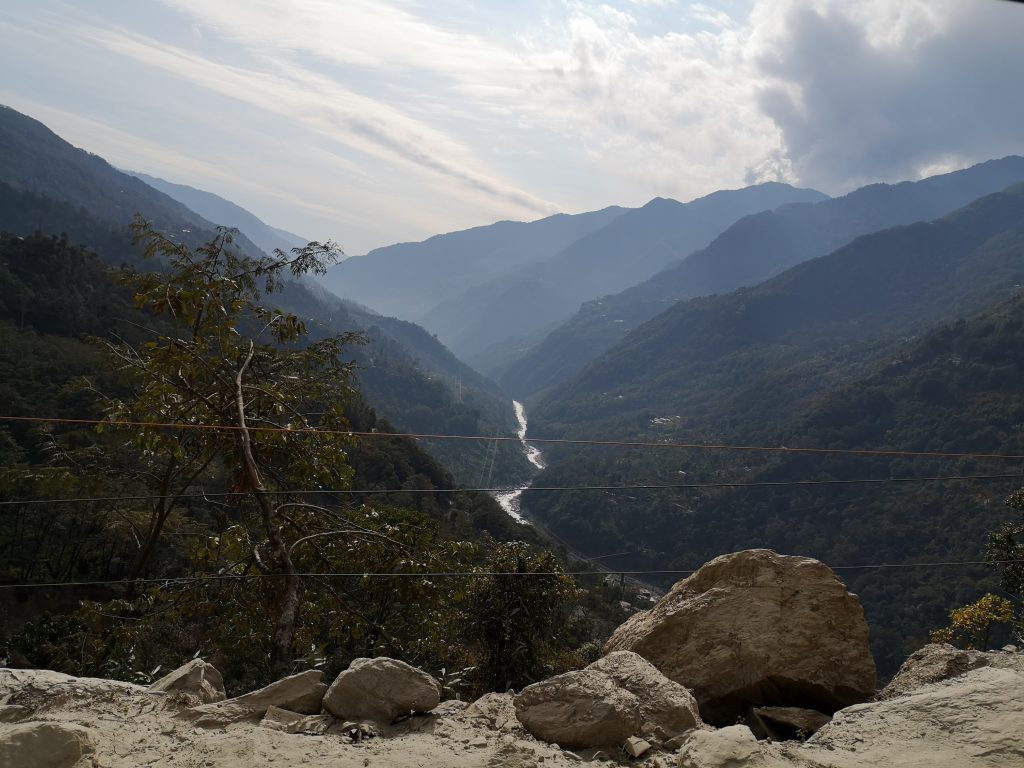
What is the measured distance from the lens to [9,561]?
22484mm

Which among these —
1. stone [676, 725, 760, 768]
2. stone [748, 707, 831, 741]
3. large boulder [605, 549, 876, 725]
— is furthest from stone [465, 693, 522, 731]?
stone [748, 707, 831, 741]

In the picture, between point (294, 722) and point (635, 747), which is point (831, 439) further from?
point (294, 722)

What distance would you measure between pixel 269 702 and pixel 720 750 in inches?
129

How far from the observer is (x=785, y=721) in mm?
5852

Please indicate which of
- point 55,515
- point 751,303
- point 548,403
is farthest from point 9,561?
point 751,303

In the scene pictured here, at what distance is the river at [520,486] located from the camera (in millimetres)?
86806

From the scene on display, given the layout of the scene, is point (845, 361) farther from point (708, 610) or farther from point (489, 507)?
point (708, 610)

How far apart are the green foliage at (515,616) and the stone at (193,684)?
4845 millimetres

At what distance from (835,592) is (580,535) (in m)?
79.9

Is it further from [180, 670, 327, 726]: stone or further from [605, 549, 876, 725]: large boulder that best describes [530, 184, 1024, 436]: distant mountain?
[180, 670, 327, 726]: stone

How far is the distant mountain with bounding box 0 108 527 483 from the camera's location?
106875 mm

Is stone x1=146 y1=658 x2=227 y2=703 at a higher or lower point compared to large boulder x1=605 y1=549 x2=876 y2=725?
lower

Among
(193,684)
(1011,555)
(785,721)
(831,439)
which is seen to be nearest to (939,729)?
(785,721)

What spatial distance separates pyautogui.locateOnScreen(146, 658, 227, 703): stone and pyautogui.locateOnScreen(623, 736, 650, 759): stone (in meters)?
3.30
